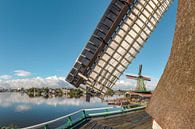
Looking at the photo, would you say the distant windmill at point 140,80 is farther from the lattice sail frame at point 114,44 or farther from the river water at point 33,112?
the lattice sail frame at point 114,44

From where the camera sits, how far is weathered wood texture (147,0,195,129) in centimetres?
480

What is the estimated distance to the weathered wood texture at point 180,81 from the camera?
4.80 meters

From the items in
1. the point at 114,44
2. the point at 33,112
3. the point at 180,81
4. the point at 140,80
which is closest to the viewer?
the point at 180,81

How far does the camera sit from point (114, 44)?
30438 mm

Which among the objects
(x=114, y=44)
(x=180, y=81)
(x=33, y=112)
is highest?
(x=114, y=44)

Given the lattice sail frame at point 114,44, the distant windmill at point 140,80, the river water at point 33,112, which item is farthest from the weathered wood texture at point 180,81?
the distant windmill at point 140,80

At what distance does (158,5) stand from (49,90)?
6502 inches

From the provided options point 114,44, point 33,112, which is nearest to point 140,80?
point 114,44

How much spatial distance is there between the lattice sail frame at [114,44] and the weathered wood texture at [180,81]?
917 inches

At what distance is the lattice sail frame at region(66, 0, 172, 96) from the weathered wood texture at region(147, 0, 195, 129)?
917 inches

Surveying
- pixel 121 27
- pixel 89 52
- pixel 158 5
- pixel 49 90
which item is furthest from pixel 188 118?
pixel 49 90

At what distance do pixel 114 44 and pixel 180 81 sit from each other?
83.5 ft

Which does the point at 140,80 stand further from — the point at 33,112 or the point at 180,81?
the point at 180,81

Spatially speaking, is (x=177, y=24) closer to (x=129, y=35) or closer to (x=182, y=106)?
(x=182, y=106)
